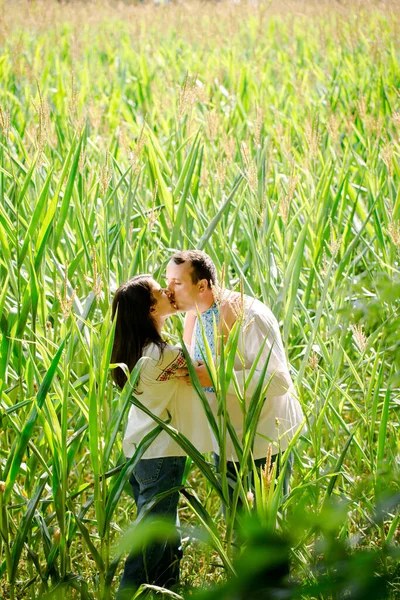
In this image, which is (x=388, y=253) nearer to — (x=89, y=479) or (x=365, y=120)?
(x=365, y=120)

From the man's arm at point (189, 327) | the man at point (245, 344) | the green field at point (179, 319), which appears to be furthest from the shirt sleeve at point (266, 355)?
the man's arm at point (189, 327)

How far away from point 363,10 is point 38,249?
18.9 feet

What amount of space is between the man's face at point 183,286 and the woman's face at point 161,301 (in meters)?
0.02

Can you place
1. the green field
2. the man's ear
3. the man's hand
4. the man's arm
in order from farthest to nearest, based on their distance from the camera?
the man's arm
the man's ear
the man's hand
the green field

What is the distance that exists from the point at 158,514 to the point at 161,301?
0.52 meters

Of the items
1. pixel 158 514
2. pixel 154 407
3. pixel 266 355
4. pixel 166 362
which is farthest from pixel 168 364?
pixel 158 514

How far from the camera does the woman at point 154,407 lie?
181cm

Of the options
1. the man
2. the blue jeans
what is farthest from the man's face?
the blue jeans

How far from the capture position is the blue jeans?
181 centimetres

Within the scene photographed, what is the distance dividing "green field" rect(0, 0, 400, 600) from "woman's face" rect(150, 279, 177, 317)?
116 millimetres

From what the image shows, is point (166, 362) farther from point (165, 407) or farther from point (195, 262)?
point (195, 262)

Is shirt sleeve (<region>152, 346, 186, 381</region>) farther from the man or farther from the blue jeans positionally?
the blue jeans

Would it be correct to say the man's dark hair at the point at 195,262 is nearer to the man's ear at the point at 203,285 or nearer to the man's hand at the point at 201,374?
the man's ear at the point at 203,285

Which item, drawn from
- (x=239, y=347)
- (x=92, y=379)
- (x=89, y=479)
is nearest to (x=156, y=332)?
(x=239, y=347)
